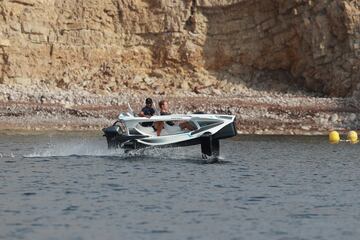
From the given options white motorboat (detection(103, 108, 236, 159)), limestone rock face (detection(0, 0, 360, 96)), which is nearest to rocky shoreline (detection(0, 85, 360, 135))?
limestone rock face (detection(0, 0, 360, 96))

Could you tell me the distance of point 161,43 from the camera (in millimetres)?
57156

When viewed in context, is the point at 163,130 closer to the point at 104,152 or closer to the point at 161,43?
the point at 104,152

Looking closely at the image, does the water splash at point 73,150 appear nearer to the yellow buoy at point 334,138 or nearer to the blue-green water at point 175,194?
the blue-green water at point 175,194

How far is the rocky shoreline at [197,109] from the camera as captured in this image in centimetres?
4591

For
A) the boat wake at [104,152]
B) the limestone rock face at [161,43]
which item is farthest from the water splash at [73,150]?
the limestone rock face at [161,43]

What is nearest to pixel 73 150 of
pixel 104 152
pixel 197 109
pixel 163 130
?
pixel 104 152

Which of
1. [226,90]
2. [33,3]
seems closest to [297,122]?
[226,90]

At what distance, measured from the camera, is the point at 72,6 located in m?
56.8

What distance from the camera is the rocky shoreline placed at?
45906 millimetres

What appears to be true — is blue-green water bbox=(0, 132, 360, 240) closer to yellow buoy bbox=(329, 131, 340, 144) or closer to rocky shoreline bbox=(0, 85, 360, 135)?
yellow buoy bbox=(329, 131, 340, 144)

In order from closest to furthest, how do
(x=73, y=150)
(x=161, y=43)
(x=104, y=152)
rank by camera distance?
(x=104, y=152) → (x=73, y=150) → (x=161, y=43)

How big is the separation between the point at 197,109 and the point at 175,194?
25807mm

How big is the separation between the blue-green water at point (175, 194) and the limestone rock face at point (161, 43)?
20.3 metres

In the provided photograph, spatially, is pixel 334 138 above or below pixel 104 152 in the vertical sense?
below
